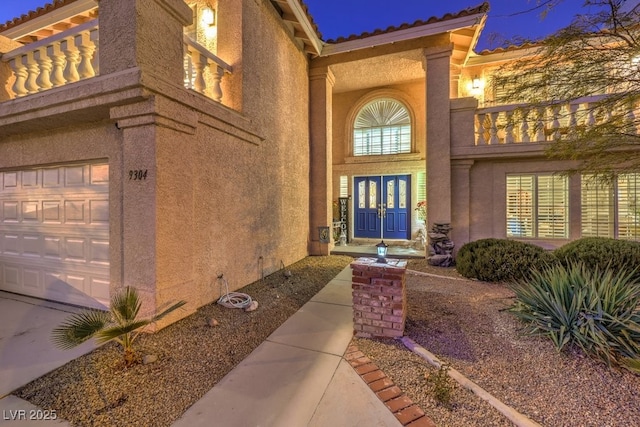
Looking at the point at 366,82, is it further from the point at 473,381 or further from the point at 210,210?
the point at 473,381

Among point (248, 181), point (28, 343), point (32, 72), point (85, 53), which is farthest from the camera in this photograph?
point (248, 181)

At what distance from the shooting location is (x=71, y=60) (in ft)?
13.1

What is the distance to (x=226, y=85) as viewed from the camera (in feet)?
17.2

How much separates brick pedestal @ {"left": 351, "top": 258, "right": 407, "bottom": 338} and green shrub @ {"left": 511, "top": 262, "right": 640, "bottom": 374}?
1584 millimetres

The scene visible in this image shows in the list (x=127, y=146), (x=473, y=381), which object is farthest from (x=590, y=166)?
(x=127, y=146)

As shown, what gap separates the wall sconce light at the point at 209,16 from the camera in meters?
5.71

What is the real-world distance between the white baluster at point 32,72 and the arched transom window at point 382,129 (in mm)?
8654

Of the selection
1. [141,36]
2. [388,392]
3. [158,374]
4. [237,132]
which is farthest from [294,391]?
[141,36]

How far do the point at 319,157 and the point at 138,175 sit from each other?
18.7 feet

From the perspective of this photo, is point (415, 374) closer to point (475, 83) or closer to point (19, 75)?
point (19, 75)

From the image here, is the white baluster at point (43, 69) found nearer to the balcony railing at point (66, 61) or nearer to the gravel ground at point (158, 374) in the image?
the balcony railing at point (66, 61)

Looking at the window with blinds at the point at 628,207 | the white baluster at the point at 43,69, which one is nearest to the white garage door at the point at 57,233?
the white baluster at the point at 43,69

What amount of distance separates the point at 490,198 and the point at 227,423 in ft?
25.9

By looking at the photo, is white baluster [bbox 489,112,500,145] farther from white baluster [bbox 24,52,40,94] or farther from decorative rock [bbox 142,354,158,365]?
white baluster [bbox 24,52,40,94]
